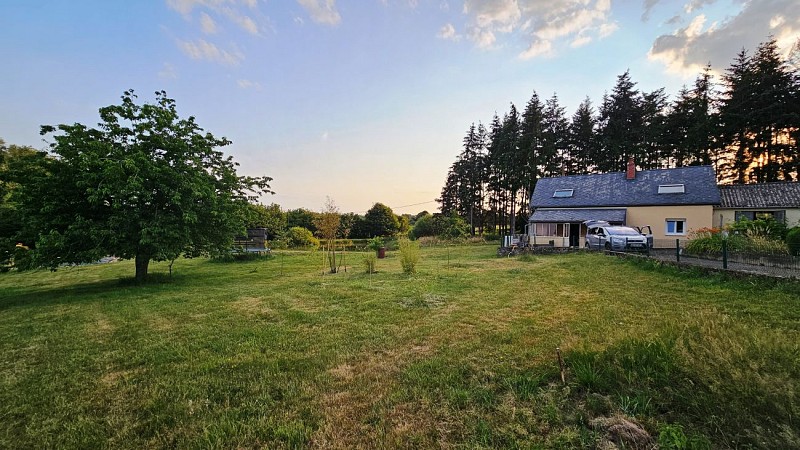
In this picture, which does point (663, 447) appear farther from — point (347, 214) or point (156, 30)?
point (347, 214)

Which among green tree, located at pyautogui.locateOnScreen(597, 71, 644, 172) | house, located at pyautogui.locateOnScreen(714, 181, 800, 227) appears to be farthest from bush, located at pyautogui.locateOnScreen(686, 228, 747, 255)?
green tree, located at pyautogui.locateOnScreen(597, 71, 644, 172)

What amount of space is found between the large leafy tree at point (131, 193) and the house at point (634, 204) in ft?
68.0

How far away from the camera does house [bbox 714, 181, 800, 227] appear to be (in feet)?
60.8

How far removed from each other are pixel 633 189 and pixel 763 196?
6.92 m

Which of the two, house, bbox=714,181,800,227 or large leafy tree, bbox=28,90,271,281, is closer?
large leafy tree, bbox=28,90,271,281

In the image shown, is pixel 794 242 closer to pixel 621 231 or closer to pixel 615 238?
pixel 615 238

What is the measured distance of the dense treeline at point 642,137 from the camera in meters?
25.3

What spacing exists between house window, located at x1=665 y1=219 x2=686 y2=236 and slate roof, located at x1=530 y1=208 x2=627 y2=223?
2.70 metres

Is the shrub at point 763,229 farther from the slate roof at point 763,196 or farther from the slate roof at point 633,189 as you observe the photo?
the slate roof at point 763,196

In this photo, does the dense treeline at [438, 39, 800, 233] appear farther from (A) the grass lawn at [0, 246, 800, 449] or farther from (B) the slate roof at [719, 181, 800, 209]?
(A) the grass lawn at [0, 246, 800, 449]

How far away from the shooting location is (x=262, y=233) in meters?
23.3

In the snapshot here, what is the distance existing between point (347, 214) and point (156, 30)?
1342 inches

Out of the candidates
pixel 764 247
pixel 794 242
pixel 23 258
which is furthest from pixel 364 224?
pixel 794 242

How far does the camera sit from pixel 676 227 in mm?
20578
